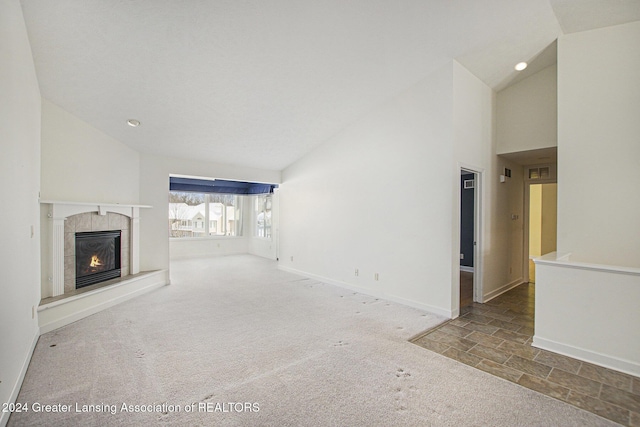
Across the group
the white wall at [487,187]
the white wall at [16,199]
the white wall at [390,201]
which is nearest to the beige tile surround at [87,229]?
the white wall at [16,199]

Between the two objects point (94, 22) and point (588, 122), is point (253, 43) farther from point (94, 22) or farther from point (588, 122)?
point (588, 122)

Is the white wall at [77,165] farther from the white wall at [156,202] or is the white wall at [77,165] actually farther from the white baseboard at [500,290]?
the white baseboard at [500,290]

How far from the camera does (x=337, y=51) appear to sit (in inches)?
131

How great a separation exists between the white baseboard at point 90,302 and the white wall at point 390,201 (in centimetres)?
295

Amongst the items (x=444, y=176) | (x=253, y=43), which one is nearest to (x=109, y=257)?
(x=253, y=43)

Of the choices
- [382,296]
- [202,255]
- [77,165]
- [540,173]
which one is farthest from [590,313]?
[202,255]

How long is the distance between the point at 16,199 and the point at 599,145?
222 inches

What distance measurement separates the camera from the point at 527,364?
265 centimetres

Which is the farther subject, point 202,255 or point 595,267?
point 202,255

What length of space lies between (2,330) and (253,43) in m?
3.08

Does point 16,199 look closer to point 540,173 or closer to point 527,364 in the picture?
point 527,364

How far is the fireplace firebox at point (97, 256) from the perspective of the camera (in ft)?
13.3

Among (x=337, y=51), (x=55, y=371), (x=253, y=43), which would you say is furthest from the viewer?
(x=337, y=51)

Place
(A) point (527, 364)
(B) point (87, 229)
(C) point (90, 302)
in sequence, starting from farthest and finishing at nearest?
(B) point (87, 229) < (C) point (90, 302) < (A) point (527, 364)
